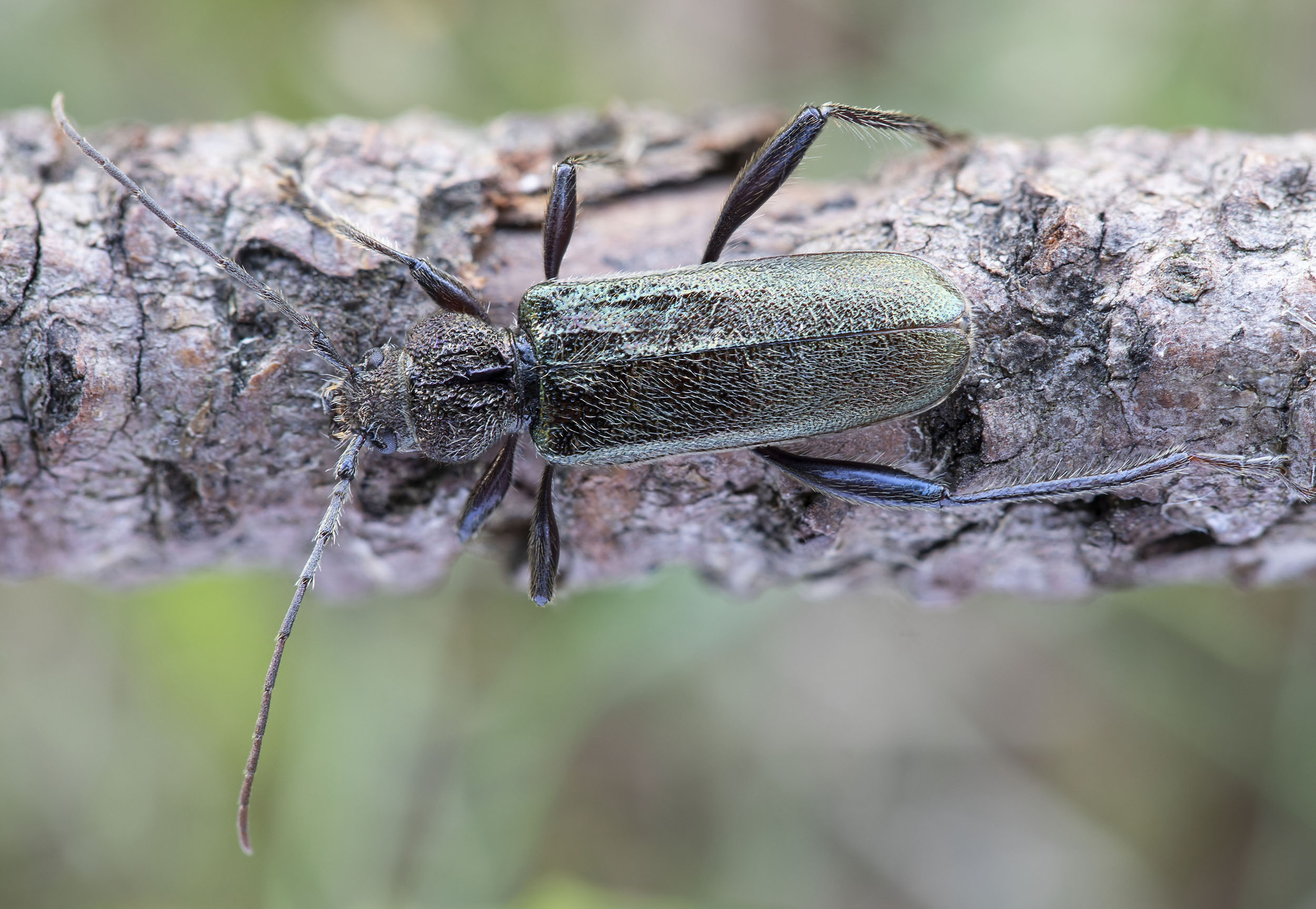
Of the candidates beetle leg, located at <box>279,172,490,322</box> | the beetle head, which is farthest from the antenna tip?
beetle leg, located at <box>279,172,490,322</box>

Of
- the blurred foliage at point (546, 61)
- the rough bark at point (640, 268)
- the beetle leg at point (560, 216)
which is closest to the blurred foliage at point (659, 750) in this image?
the rough bark at point (640, 268)

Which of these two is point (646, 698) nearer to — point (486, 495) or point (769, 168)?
point (486, 495)

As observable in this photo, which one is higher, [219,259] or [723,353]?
[219,259]

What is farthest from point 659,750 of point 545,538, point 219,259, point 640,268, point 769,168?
point 219,259

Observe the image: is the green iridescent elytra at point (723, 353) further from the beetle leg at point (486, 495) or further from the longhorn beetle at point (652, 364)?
the beetle leg at point (486, 495)

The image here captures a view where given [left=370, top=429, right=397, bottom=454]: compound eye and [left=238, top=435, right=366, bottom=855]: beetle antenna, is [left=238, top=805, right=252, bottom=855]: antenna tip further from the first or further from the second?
[left=370, top=429, right=397, bottom=454]: compound eye

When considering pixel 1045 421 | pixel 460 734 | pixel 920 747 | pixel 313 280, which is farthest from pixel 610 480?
pixel 920 747
